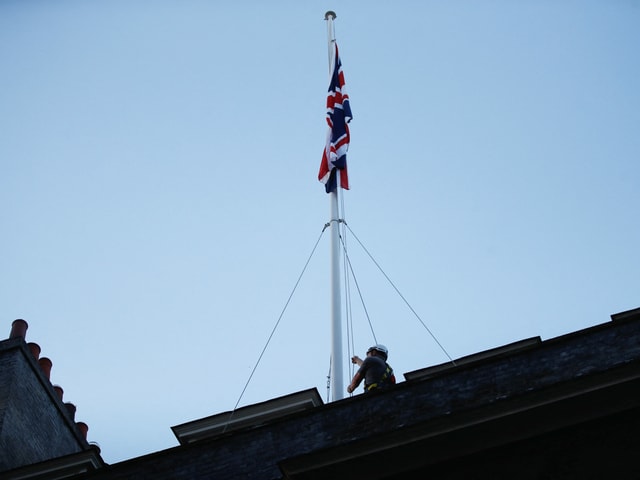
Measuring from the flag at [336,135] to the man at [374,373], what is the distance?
Answer: 5.13 meters

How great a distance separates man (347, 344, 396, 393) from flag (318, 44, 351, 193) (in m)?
5.13

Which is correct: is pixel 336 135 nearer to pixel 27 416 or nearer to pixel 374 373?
pixel 374 373

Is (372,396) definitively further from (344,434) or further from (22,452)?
(22,452)

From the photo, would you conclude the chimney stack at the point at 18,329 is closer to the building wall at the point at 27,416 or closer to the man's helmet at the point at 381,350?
the building wall at the point at 27,416

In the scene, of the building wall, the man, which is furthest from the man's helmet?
the building wall

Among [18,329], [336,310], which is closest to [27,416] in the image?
[18,329]

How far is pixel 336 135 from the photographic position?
71.4 feet

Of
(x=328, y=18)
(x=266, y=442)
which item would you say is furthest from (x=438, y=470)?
(x=328, y=18)

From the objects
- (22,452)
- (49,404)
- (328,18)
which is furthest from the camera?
(328,18)

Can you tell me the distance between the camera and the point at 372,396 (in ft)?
49.7

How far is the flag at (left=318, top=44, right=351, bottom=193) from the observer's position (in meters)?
21.2

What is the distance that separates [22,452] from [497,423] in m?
9.06

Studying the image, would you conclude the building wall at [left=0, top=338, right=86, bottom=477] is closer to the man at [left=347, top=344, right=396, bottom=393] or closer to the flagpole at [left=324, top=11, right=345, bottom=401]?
the flagpole at [left=324, top=11, right=345, bottom=401]

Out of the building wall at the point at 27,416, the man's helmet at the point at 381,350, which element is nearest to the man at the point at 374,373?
the man's helmet at the point at 381,350
